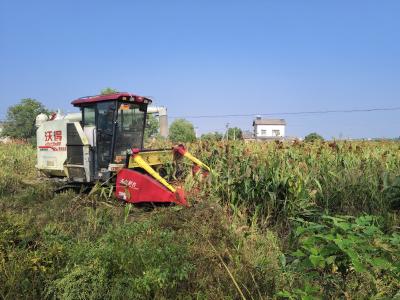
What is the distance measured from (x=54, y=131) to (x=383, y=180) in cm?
669

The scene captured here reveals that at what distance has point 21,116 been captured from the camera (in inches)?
2005

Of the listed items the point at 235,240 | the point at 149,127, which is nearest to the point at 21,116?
the point at 149,127

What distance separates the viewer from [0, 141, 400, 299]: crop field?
265 cm

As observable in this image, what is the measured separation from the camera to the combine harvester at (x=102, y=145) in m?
7.34

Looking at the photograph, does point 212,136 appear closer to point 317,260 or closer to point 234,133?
point 234,133

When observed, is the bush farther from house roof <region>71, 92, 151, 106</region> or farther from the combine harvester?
house roof <region>71, 92, 151, 106</region>

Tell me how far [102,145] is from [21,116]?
48.4 m

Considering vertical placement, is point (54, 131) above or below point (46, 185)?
above

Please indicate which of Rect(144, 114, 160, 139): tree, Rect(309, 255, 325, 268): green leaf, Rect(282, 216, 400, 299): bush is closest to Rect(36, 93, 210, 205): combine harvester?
Rect(144, 114, 160, 139): tree

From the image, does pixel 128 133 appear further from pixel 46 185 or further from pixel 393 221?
pixel 393 221

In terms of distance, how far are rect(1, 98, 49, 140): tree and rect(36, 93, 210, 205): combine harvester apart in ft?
142

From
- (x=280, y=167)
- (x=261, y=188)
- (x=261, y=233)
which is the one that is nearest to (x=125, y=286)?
(x=261, y=233)

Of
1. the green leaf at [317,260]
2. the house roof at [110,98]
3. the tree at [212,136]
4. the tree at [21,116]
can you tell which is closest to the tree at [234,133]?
the tree at [212,136]

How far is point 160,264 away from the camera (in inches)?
129
